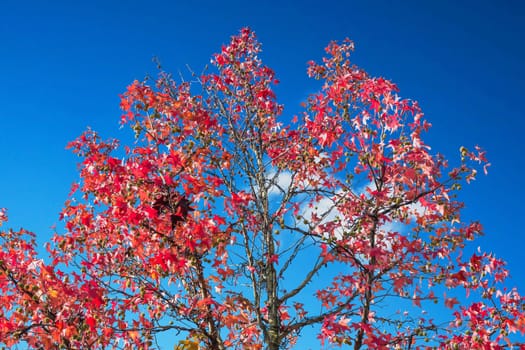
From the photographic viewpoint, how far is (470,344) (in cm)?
750

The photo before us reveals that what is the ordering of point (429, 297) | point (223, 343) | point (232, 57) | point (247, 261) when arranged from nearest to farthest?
1. point (429, 297)
2. point (223, 343)
3. point (247, 261)
4. point (232, 57)

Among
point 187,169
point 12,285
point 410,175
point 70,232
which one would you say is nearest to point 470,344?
point 410,175

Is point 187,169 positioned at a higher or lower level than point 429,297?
higher

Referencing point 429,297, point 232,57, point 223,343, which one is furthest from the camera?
point 232,57

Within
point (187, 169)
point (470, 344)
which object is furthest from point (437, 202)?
point (187, 169)

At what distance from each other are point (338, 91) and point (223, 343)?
4.74 metres

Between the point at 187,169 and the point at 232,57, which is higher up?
the point at 232,57

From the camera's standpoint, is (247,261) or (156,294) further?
(247,261)

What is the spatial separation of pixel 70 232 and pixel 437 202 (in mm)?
6181

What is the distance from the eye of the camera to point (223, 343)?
7.62 m

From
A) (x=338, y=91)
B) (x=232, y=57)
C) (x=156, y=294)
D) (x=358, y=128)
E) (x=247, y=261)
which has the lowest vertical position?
(x=156, y=294)

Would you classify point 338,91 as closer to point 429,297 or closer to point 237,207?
point 237,207

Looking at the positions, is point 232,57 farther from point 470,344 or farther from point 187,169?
point 470,344

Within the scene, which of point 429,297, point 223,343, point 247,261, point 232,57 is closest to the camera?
point 429,297
